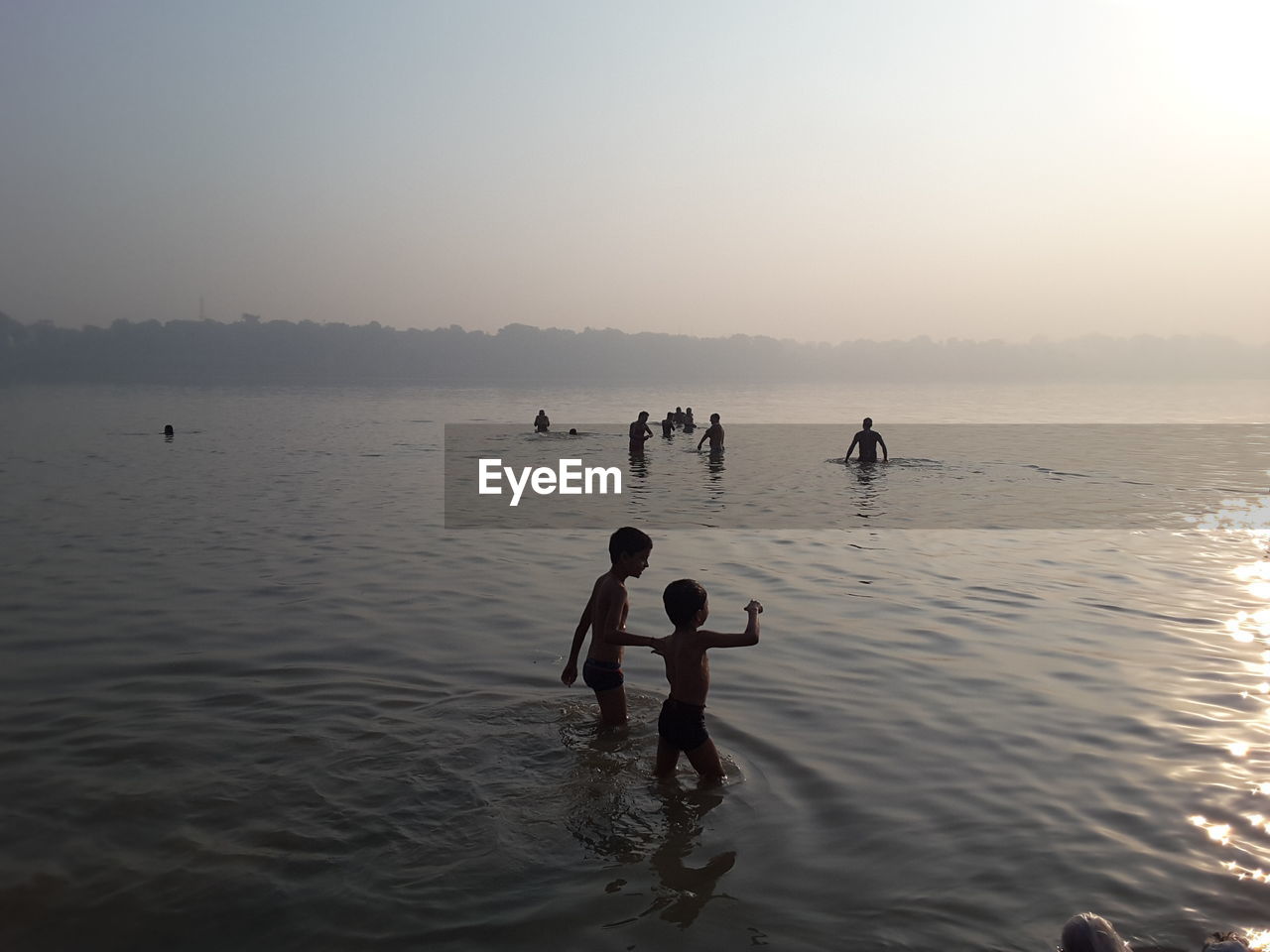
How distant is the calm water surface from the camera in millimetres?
5246

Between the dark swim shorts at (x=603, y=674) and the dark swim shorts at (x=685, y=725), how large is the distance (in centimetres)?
111

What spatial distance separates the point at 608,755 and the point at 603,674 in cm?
68

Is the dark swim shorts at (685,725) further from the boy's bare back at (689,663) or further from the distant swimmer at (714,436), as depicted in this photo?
the distant swimmer at (714,436)

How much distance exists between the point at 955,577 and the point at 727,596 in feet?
12.5

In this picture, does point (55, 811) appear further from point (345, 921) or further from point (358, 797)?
point (345, 921)

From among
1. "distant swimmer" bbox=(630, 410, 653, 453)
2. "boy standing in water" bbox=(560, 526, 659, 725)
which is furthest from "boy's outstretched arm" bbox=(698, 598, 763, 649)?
"distant swimmer" bbox=(630, 410, 653, 453)

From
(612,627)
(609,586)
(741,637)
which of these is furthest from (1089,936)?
(609,586)

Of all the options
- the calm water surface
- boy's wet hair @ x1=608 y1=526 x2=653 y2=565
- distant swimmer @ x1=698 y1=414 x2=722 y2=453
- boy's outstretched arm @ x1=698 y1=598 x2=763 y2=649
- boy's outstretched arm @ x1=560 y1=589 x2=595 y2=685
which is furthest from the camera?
distant swimmer @ x1=698 y1=414 x2=722 y2=453

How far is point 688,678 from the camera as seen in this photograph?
6.63 meters

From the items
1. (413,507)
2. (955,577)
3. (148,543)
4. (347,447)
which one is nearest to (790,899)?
(955,577)

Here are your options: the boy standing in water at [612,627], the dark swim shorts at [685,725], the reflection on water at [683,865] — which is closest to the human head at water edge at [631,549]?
the boy standing in water at [612,627]

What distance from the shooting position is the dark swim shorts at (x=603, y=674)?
7.80 meters

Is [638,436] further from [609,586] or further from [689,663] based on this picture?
[689,663]

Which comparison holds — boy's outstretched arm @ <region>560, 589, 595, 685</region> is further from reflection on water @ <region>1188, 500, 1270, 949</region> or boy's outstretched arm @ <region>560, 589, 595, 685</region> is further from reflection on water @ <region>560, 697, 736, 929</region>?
reflection on water @ <region>1188, 500, 1270, 949</region>
